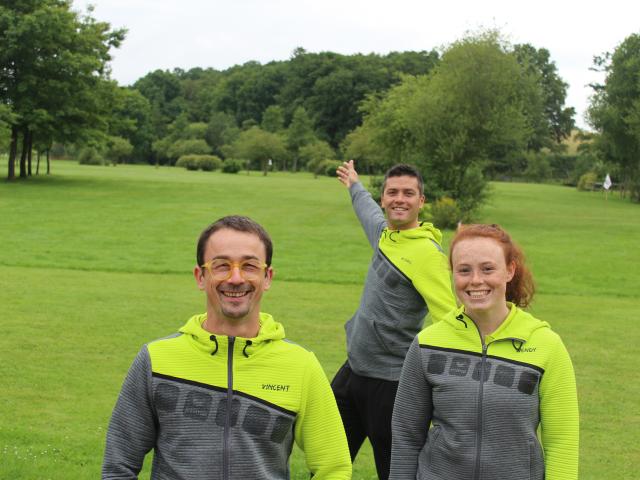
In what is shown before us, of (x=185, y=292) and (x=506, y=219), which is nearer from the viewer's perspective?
(x=185, y=292)

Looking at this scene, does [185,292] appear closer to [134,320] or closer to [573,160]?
[134,320]

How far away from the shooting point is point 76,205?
39125mm

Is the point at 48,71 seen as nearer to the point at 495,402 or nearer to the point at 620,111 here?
the point at 620,111

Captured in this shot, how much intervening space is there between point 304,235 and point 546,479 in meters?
27.2

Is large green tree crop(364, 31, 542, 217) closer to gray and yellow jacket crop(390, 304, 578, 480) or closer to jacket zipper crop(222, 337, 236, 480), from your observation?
gray and yellow jacket crop(390, 304, 578, 480)

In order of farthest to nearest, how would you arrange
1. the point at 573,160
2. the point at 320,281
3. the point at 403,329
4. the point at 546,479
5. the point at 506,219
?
1. the point at 573,160
2. the point at 506,219
3. the point at 320,281
4. the point at 403,329
5. the point at 546,479

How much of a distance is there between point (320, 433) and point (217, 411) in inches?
15.7

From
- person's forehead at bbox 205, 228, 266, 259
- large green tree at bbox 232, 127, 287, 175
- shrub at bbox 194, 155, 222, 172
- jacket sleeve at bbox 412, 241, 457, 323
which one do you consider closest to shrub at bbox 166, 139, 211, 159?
large green tree at bbox 232, 127, 287, 175

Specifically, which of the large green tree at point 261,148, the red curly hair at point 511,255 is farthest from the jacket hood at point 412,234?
the large green tree at point 261,148

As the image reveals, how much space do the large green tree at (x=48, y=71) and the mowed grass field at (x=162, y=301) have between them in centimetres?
910

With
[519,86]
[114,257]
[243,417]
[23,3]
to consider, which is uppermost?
[23,3]

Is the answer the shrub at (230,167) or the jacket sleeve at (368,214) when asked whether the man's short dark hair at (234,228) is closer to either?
the jacket sleeve at (368,214)

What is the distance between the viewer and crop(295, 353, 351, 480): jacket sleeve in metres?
3.05

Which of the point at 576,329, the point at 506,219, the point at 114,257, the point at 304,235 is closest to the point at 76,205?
the point at 304,235
